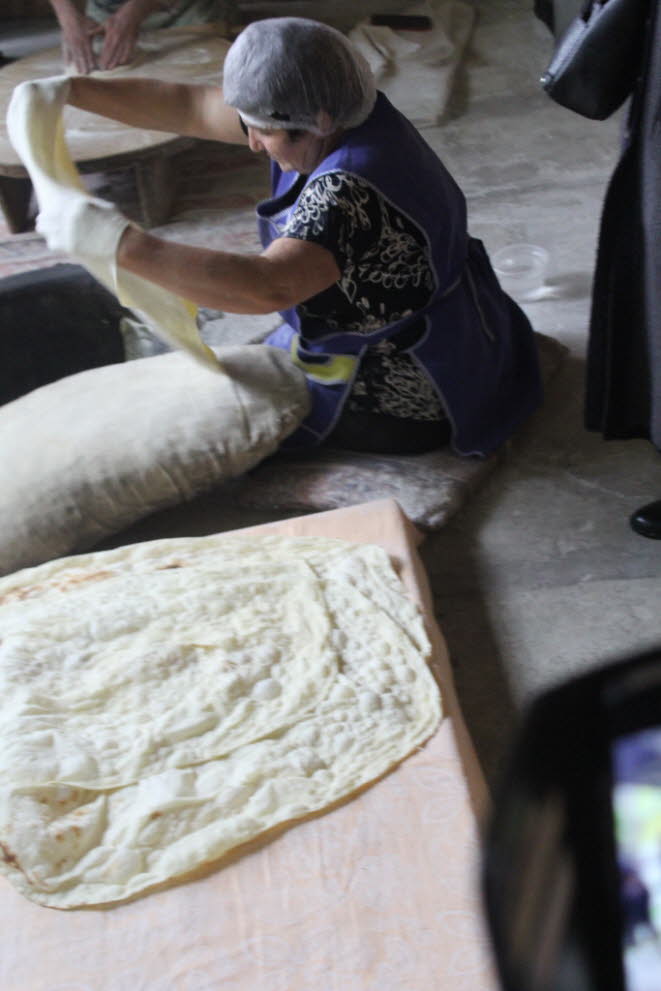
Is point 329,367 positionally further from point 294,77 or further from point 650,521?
point 650,521

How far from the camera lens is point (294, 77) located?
180 centimetres

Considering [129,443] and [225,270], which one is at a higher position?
[225,270]

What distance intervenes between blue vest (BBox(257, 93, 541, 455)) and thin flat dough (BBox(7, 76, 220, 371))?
0.23 metres

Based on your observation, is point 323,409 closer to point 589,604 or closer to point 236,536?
point 236,536

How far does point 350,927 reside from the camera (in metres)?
1.23

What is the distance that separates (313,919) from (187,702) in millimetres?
392

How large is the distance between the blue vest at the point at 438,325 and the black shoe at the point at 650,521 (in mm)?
373

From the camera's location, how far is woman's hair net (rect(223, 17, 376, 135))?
1802 mm

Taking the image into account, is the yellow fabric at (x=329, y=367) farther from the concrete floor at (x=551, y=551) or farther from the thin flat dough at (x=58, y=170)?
the concrete floor at (x=551, y=551)

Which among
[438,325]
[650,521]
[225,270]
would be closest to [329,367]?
[438,325]

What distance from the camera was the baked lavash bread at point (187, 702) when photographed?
134 centimetres

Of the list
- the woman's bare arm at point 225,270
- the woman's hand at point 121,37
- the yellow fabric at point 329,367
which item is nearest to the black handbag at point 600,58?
the woman's bare arm at point 225,270

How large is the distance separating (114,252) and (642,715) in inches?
64.0

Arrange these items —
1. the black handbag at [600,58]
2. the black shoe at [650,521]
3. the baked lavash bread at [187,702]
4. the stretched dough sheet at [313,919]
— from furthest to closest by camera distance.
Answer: the black shoe at [650,521]
the black handbag at [600,58]
the baked lavash bread at [187,702]
the stretched dough sheet at [313,919]
